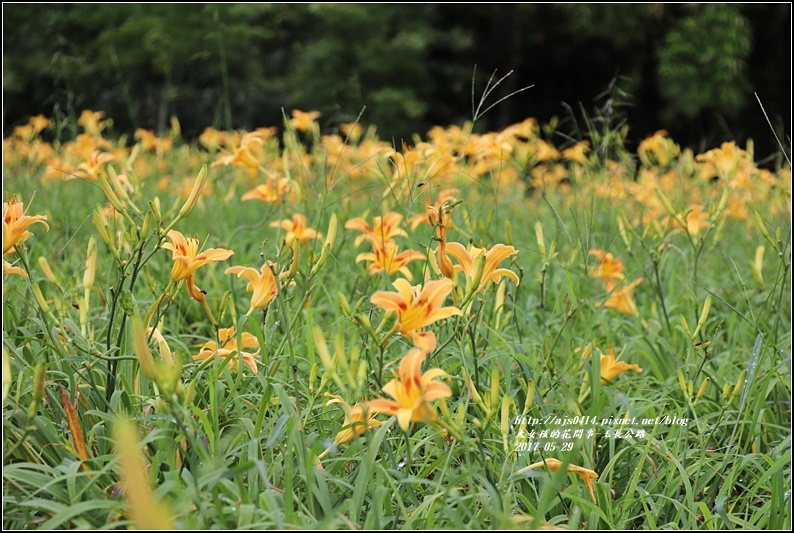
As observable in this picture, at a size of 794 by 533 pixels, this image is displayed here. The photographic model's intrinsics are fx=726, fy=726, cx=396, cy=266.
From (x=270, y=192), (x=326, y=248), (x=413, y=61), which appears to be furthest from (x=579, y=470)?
(x=413, y=61)

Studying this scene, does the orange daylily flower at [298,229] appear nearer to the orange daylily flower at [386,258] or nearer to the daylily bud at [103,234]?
the orange daylily flower at [386,258]

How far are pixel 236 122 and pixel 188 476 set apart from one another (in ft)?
38.6

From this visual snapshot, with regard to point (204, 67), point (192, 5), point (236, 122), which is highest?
point (192, 5)

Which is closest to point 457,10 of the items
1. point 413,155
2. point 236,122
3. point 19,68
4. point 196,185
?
point 236,122

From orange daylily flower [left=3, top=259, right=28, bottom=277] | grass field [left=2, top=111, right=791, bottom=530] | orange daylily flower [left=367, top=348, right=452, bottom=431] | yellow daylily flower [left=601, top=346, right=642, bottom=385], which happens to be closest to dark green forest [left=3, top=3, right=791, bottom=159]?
grass field [left=2, top=111, right=791, bottom=530]

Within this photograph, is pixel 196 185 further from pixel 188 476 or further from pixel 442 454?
pixel 442 454

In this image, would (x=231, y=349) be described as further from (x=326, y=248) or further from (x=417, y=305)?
(x=417, y=305)

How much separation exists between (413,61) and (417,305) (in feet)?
33.1

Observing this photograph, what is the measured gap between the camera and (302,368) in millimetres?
1733

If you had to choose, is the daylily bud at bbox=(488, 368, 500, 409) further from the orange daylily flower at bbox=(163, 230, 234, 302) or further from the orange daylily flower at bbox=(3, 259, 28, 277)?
the orange daylily flower at bbox=(3, 259, 28, 277)

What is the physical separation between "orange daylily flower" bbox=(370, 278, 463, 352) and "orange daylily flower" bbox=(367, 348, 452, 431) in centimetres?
7

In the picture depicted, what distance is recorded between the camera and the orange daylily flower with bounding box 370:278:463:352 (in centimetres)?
111

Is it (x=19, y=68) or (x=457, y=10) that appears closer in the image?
(x=19, y=68)

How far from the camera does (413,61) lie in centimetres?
1073
